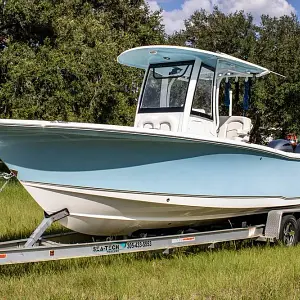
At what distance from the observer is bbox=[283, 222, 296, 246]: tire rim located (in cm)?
714

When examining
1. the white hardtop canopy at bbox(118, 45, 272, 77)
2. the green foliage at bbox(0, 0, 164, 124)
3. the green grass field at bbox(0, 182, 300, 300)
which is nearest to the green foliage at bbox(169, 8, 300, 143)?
the green foliage at bbox(0, 0, 164, 124)

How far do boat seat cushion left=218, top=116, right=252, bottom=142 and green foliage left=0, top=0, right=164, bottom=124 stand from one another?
741 cm

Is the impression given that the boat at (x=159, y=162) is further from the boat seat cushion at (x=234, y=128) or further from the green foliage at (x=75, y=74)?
the green foliage at (x=75, y=74)

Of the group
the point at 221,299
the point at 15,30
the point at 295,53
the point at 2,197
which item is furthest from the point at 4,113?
the point at 295,53

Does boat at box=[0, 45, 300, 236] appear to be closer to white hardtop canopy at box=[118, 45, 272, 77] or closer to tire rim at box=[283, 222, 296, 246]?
white hardtop canopy at box=[118, 45, 272, 77]

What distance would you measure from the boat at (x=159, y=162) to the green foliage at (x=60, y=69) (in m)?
7.12

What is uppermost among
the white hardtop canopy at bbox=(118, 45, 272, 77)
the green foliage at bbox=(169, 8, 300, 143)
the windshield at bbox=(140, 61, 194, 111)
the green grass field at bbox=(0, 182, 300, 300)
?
the green foliage at bbox=(169, 8, 300, 143)

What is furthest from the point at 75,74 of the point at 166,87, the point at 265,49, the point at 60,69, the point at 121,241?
the point at 265,49

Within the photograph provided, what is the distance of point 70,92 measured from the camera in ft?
47.5

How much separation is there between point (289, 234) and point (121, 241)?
2.81m

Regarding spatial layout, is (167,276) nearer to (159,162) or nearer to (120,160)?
(159,162)

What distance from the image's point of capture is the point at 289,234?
284 inches

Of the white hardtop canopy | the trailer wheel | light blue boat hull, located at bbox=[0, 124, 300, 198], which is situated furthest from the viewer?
the trailer wheel

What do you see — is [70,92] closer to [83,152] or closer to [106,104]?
[106,104]
